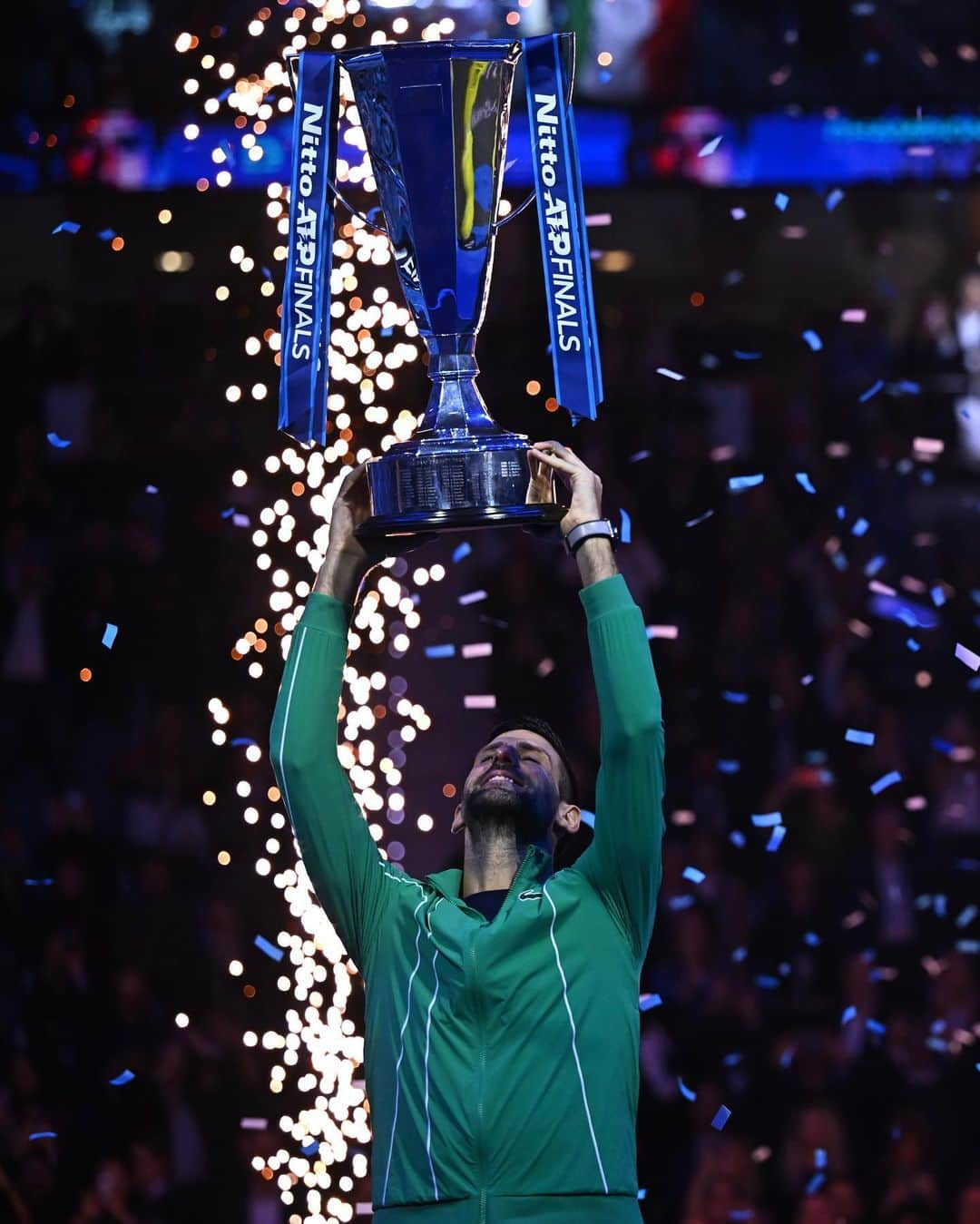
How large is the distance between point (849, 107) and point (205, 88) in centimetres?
269

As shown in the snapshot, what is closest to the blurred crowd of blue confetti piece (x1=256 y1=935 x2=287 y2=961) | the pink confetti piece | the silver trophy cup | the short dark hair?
the pink confetti piece

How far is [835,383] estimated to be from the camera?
7.57m

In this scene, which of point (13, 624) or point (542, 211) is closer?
point (542, 211)

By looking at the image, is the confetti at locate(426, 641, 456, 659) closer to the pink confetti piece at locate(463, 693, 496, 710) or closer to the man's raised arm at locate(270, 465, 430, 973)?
the pink confetti piece at locate(463, 693, 496, 710)

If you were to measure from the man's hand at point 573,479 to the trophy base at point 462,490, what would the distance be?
2 centimetres

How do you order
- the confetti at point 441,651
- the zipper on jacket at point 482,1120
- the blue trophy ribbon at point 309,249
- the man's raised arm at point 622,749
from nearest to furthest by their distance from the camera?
the zipper on jacket at point 482,1120, the man's raised arm at point 622,749, the blue trophy ribbon at point 309,249, the confetti at point 441,651

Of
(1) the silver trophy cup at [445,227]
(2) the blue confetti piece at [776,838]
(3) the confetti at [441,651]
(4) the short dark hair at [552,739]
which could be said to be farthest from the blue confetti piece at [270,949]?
(1) the silver trophy cup at [445,227]

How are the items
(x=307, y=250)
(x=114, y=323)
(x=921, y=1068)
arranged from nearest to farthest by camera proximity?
(x=307, y=250) → (x=921, y=1068) → (x=114, y=323)

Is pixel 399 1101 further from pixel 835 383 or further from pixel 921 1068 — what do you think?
pixel 835 383

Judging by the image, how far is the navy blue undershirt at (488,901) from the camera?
9.71 ft

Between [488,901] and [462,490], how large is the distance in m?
0.60

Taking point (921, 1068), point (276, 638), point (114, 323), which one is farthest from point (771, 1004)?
point (114, 323)

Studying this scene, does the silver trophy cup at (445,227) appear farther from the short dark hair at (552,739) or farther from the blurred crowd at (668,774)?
the blurred crowd at (668,774)

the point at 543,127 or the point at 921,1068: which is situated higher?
the point at 543,127
